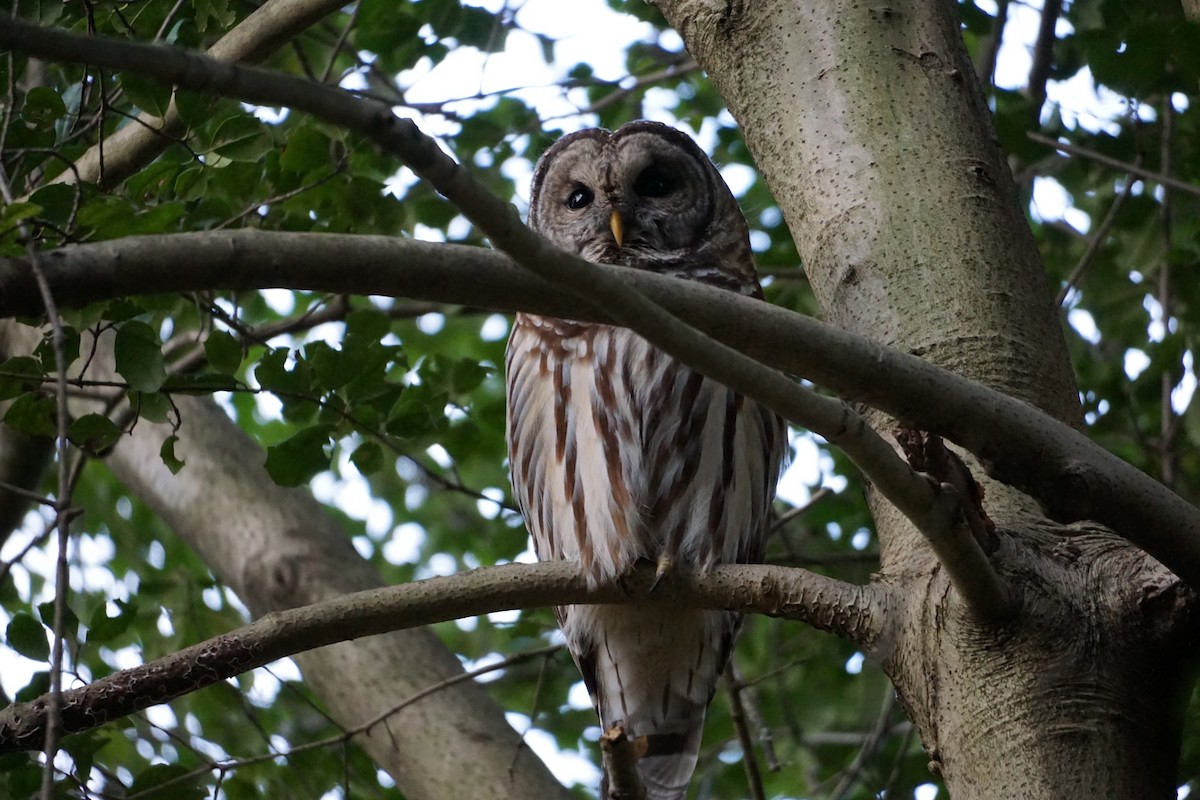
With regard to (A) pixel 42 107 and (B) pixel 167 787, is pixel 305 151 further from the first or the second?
(B) pixel 167 787

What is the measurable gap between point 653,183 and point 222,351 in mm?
1640

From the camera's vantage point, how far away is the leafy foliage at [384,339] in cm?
253

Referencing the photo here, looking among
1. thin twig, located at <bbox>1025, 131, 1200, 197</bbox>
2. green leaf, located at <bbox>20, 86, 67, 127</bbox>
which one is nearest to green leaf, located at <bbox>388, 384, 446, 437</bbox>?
green leaf, located at <bbox>20, 86, 67, 127</bbox>

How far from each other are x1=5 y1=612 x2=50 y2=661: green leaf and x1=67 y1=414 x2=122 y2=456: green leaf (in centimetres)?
34

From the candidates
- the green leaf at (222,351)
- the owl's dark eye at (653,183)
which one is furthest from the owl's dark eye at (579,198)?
the green leaf at (222,351)

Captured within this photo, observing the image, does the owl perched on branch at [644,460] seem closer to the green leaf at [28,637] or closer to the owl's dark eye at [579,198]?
the owl's dark eye at [579,198]

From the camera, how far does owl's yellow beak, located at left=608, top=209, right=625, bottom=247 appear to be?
144 inches

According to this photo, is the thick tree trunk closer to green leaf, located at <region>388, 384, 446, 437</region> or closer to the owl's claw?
the owl's claw

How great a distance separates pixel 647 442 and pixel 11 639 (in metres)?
1.42

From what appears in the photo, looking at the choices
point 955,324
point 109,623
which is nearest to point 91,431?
point 109,623

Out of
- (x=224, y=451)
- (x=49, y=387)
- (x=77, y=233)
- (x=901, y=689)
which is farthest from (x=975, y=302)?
(x=224, y=451)

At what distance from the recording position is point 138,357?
229 centimetres

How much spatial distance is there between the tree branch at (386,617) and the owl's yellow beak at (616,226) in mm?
1729

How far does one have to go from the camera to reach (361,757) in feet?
11.7
